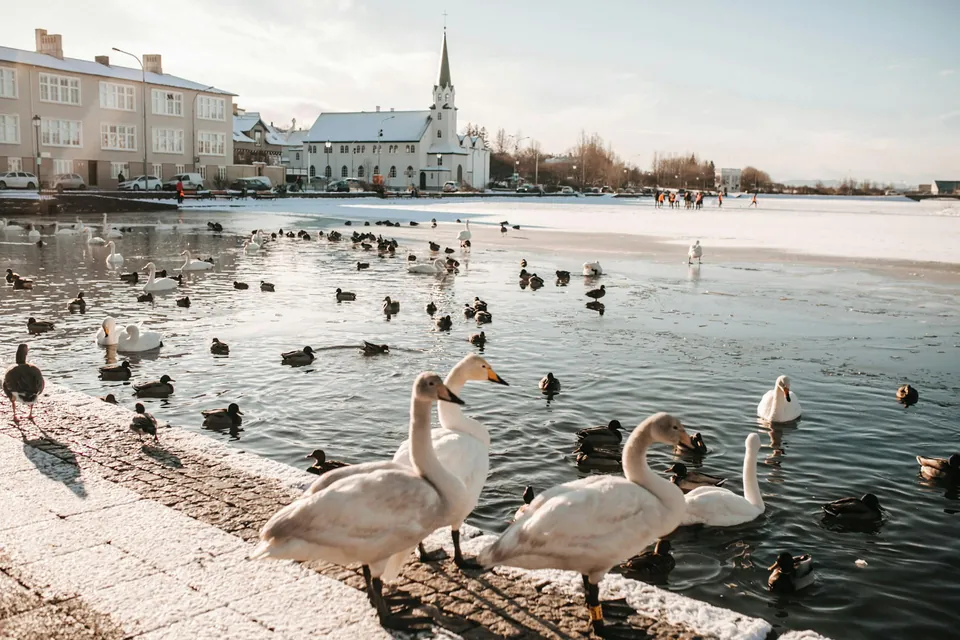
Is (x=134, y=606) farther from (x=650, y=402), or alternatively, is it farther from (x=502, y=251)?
(x=502, y=251)

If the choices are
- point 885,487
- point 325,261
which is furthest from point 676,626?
point 325,261

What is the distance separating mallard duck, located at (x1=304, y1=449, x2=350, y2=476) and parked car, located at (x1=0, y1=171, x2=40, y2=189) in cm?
6315

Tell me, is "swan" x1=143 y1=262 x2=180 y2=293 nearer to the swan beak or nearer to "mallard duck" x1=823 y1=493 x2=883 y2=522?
the swan beak

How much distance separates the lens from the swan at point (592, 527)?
16.3 feet

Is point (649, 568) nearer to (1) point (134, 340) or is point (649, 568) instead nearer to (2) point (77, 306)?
(1) point (134, 340)

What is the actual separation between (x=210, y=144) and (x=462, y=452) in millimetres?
85629

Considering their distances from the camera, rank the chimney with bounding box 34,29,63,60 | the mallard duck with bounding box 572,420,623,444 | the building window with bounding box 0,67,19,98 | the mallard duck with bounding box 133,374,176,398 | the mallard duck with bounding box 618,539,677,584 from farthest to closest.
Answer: the chimney with bounding box 34,29,63,60 < the building window with bounding box 0,67,19,98 < the mallard duck with bounding box 133,374,176,398 < the mallard duck with bounding box 572,420,623,444 < the mallard duck with bounding box 618,539,677,584

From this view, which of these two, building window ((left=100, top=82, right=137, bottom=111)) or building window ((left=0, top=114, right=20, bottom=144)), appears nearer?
building window ((left=0, top=114, right=20, bottom=144))

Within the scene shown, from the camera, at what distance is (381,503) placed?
4.88m

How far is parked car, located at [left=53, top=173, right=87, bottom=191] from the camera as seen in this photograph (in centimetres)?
6569

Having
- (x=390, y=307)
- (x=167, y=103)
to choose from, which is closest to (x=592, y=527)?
(x=390, y=307)

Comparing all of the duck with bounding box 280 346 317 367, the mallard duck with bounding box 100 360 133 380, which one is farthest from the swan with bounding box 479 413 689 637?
the mallard duck with bounding box 100 360 133 380

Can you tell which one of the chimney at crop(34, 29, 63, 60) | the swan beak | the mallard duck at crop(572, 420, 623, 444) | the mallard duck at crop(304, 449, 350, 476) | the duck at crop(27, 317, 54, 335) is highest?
the chimney at crop(34, 29, 63, 60)

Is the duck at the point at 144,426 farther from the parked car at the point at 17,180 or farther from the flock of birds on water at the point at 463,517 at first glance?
the parked car at the point at 17,180
